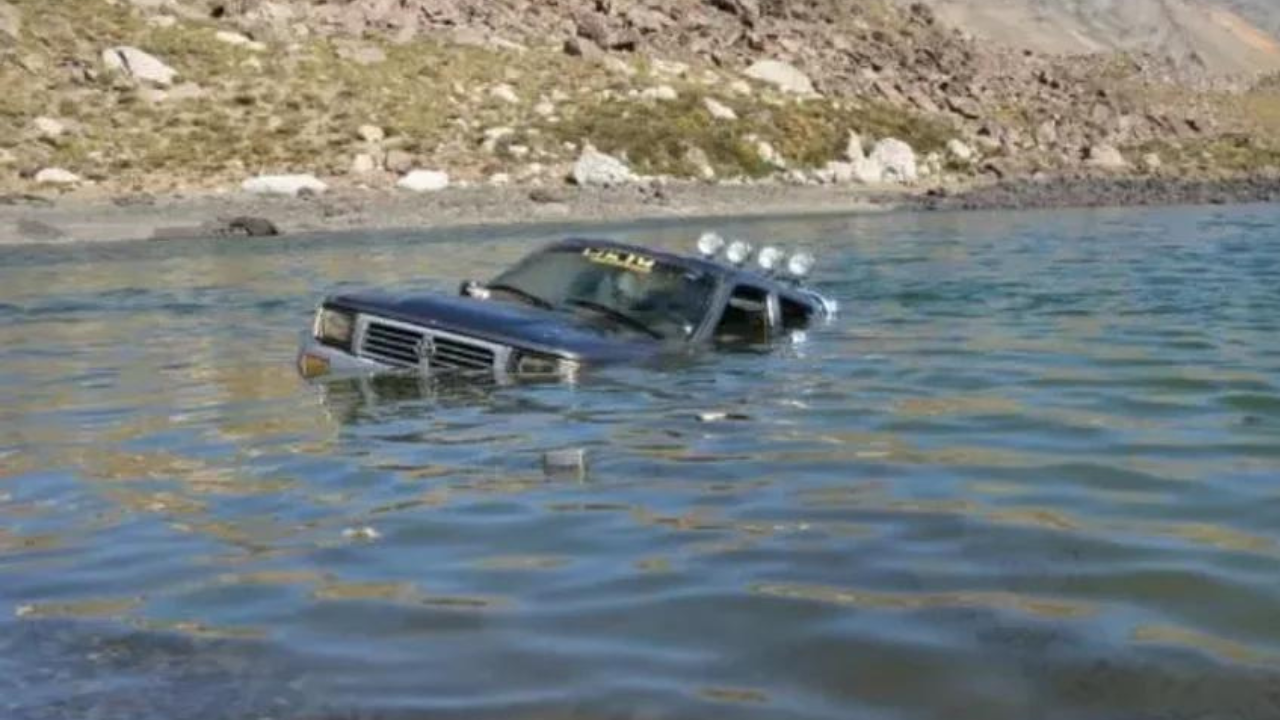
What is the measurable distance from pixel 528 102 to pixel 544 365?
44.3m

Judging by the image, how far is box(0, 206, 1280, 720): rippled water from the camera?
5.58 m

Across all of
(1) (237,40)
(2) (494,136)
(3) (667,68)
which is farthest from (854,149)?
(1) (237,40)

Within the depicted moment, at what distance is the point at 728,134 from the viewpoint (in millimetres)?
56969

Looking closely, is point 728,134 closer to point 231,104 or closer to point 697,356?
point 231,104

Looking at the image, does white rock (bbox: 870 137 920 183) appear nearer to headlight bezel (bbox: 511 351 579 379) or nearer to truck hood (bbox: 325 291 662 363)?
truck hood (bbox: 325 291 662 363)

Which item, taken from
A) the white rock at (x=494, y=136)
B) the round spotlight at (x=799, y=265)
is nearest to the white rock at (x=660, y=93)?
the white rock at (x=494, y=136)

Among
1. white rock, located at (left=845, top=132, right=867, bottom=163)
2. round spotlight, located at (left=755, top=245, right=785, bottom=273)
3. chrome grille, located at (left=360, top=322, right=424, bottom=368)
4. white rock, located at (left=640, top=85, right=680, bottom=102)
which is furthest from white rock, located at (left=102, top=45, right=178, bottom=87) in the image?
chrome grille, located at (left=360, top=322, right=424, bottom=368)

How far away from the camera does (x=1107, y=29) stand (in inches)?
7411

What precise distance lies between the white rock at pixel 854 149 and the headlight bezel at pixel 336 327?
4726cm

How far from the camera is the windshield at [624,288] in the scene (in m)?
12.8

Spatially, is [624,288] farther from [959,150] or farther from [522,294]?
[959,150]

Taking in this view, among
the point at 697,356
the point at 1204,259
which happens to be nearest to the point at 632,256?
the point at 697,356

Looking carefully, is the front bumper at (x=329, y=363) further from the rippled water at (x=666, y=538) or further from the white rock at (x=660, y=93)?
the white rock at (x=660, y=93)

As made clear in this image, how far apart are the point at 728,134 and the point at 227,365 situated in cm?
4296
